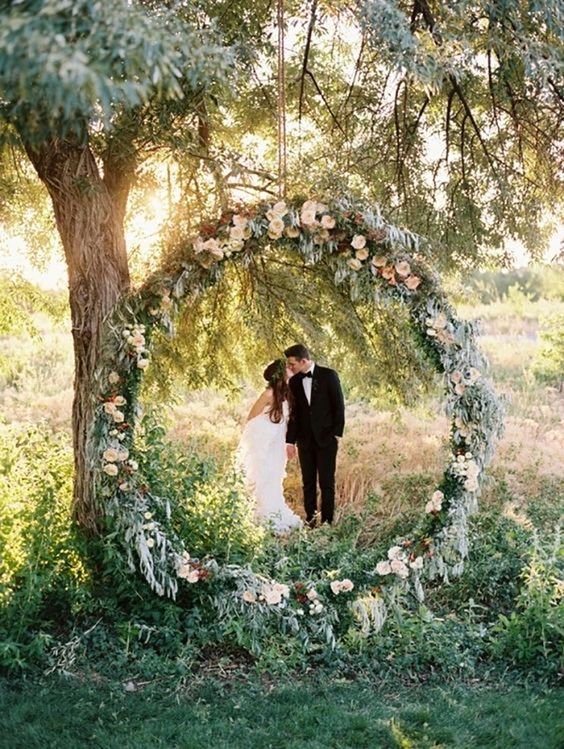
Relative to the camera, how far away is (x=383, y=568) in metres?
6.39

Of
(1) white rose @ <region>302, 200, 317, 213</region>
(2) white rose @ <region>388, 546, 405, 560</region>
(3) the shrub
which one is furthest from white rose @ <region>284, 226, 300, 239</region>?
(3) the shrub

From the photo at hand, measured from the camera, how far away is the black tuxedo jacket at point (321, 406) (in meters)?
9.27

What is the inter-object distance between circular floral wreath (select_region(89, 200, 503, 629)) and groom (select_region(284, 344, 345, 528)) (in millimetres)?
2632

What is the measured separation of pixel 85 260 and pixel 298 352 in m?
2.66

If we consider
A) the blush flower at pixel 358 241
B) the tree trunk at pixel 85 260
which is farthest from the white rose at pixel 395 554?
the tree trunk at pixel 85 260

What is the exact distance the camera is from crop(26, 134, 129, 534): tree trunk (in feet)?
21.8

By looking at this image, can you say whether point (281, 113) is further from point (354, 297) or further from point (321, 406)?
point (321, 406)

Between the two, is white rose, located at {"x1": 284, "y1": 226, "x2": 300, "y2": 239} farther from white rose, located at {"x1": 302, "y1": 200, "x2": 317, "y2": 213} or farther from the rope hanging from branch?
the rope hanging from branch

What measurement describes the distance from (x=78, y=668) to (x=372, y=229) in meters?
3.32

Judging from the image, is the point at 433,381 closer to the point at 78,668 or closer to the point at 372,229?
the point at 372,229

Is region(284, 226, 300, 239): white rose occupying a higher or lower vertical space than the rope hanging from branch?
lower

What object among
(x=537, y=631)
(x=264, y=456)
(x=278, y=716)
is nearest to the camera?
(x=278, y=716)

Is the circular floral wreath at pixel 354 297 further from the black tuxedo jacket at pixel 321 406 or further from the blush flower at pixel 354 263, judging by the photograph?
the black tuxedo jacket at pixel 321 406

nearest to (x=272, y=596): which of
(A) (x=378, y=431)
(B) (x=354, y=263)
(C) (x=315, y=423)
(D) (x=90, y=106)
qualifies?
(B) (x=354, y=263)
